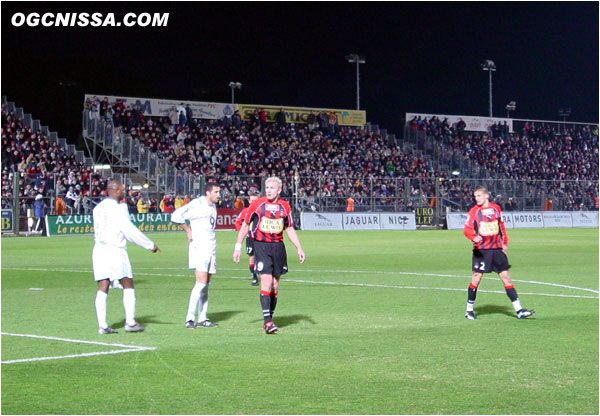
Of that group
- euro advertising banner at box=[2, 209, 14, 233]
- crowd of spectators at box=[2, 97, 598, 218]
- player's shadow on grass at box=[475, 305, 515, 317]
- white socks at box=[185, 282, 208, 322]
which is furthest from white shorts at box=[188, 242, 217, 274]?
euro advertising banner at box=[2, 209, 14, 233]

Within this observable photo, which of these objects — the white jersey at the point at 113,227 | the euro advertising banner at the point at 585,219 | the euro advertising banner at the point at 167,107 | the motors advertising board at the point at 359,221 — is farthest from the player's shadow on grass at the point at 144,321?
the euro advertising banner at the point at 585,219

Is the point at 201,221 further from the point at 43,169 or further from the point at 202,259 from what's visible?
the point at 43,169

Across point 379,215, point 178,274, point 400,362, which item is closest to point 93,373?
point 400,362

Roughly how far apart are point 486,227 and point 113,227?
542 cm

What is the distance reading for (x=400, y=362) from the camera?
9.57 m

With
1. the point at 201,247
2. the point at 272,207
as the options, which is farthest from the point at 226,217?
the point at 272,207

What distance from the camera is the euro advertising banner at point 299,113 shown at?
214ft

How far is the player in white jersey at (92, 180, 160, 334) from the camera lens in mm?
11859

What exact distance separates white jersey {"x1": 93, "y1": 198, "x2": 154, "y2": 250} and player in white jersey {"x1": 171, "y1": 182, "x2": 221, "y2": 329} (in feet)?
3.31

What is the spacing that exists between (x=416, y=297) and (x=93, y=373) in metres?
8.64

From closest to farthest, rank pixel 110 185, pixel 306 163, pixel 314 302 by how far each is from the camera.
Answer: pixel 110 185 → pixel 314 302 → pixel 306 163

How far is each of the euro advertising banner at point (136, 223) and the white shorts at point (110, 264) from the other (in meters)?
31.1

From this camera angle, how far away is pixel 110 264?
1188 centimetres

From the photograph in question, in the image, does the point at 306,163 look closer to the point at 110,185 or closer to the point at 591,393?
the point at 110,185
